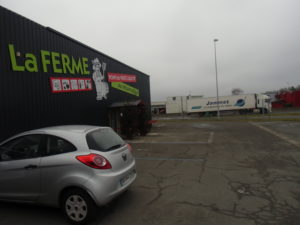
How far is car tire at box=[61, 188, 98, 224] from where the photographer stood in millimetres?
2975

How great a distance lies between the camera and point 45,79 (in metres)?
7.66

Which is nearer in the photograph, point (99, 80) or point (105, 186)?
point (105, 186)

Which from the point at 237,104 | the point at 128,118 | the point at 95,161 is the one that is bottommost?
the point at 95,161

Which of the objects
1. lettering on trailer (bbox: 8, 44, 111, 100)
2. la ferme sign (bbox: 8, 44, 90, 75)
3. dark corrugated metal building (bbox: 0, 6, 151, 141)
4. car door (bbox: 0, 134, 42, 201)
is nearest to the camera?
car door (bbox: 0, 134, 42, 201)

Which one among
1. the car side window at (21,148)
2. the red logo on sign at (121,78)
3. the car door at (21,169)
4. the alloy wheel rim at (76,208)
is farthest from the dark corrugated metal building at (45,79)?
the alloy wheel rim at (76,208)

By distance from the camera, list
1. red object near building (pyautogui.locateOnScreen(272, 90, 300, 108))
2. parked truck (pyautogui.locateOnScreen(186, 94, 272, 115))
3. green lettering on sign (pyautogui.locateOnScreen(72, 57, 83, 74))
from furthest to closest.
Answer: red object near building (pyautogui.locateOnScreen(272, 90, 300, 108))
parked truck (pyautogui.locateOnScreen(186, 94, 272, 115))
green lettering on sign (pyautogui.locateOnScreen(72, 57, 83, 74))

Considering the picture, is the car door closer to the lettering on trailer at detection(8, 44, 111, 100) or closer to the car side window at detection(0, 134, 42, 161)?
the car side window at detection(0, 134, 42, 161)

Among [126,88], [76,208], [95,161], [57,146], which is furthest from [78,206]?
[126,88]

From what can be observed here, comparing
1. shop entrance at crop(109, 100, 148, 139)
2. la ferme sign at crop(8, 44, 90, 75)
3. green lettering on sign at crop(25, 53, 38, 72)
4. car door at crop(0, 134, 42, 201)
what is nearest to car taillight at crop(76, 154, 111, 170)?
car door at crop(0, 134, 42, 201)

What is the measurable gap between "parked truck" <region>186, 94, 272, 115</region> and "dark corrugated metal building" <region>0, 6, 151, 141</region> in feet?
90.7

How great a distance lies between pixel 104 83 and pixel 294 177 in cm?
1070

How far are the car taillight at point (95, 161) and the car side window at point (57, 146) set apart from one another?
0.28 metres

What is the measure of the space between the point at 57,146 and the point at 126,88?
41.1 feet

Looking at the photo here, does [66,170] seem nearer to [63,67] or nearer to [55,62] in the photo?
[55,62]
